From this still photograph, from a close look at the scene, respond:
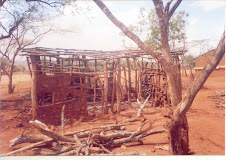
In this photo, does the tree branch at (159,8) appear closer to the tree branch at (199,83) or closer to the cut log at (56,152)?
the tree branch at (199,83)

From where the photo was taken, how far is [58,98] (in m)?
7.18

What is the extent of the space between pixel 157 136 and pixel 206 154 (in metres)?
1.44

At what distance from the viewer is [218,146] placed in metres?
4.39

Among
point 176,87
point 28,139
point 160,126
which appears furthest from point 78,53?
point 176,87

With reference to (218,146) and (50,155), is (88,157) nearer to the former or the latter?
(50,155)

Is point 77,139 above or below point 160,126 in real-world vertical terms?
above

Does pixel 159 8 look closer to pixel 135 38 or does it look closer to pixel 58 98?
pixel 135 38

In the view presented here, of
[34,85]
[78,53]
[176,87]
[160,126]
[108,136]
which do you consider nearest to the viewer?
[176,87]

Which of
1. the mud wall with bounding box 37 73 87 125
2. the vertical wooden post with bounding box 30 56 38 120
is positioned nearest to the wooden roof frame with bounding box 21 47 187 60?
the vertical wooden post with bounding box 30 56 38 120

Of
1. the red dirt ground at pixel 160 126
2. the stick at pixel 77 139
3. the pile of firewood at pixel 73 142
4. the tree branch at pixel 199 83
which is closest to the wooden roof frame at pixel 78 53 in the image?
the red dirt ground at pixel 160 126

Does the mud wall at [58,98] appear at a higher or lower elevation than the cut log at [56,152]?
higher

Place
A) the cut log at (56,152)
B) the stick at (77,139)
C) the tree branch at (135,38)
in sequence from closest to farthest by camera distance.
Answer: the tree branch at (135,38) < the cut log at (56,152) < the stick at (77,139)

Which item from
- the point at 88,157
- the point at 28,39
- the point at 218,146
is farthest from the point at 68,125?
the point at 28,39

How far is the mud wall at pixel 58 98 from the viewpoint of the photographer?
6.98 metres
